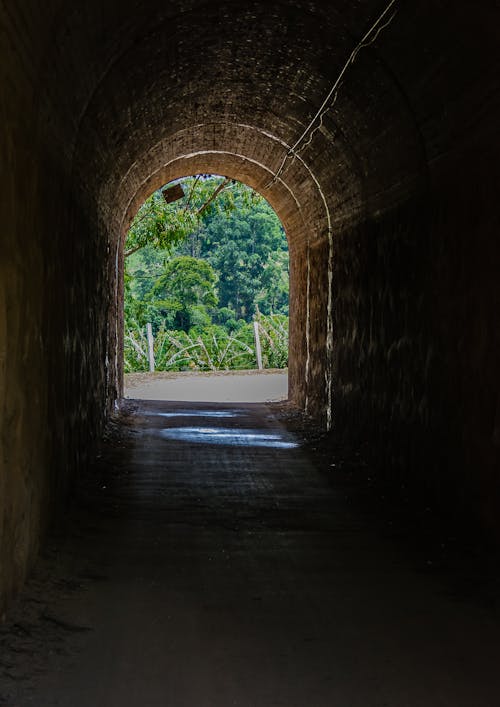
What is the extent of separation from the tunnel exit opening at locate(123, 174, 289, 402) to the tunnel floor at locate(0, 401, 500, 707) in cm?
864

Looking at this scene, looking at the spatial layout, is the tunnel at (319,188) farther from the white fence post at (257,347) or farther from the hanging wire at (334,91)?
the white fence post at (257,347)

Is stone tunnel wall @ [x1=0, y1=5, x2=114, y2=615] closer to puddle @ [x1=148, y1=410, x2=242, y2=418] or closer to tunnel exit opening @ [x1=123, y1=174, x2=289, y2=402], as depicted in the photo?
puddle @ [x1=148, y1=410, x2=242, y2=418]

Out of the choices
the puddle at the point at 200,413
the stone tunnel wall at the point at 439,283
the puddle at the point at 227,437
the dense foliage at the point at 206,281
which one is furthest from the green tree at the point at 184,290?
the stone tunnel wall at the point at 439,283

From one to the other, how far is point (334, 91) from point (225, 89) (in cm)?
153

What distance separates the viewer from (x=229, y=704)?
2.98 metres

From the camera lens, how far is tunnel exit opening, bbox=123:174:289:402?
672 inches

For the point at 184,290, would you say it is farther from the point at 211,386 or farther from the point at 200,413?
the point at 200,413

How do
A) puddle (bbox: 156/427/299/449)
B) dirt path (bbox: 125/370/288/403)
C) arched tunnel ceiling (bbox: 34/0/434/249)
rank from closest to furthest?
arched tunnel ceiling (bbox: 34/0/434/249)
puddle (bbox: 156/427/299/449)
dirt path (bbox: 125/370/288/403)

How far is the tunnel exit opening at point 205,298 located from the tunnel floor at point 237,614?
28.4 ft

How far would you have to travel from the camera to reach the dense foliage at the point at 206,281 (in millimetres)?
17734

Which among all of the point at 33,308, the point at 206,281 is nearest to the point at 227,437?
the point at 33,308

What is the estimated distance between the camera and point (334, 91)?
23.6 feet

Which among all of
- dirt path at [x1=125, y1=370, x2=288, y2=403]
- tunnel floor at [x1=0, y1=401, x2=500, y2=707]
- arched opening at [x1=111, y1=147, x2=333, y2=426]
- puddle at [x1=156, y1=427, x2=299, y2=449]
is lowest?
tunnel floor at [x1=0, y1=401, x2=500, y2=707]

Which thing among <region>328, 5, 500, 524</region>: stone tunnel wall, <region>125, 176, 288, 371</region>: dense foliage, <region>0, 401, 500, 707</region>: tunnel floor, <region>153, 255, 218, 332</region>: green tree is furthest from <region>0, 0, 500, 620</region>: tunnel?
<region>153, 255, 218, 332</region>: green tree
